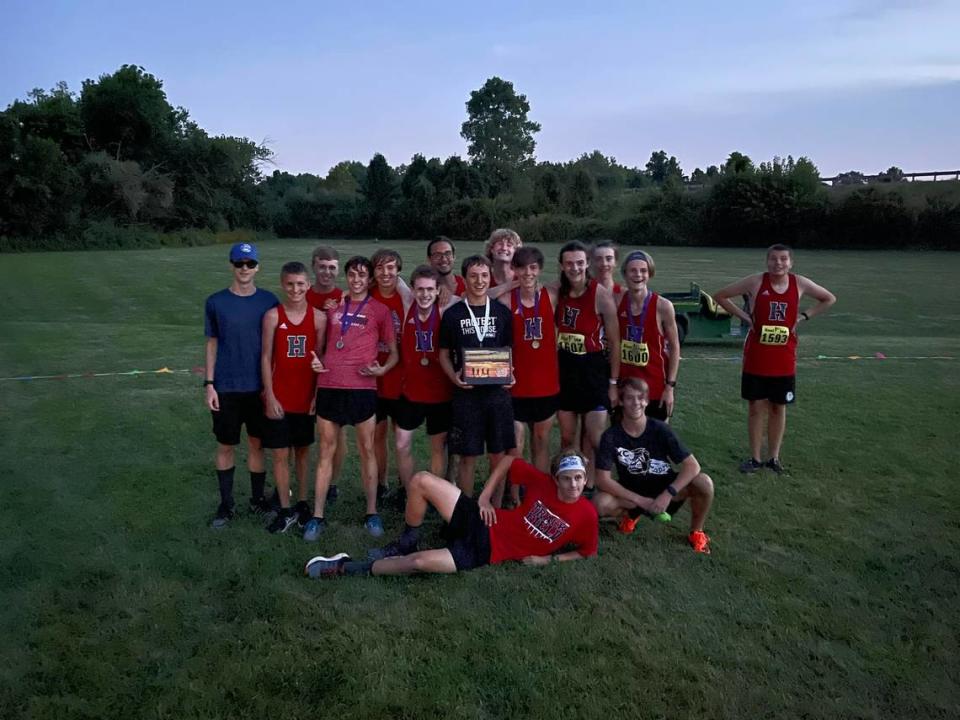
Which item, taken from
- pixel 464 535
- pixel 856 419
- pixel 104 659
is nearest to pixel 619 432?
pixel 464 535

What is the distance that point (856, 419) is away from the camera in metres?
7.47

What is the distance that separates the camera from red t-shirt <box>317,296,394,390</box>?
4.54 metres

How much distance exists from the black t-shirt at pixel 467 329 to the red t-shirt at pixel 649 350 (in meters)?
1.09

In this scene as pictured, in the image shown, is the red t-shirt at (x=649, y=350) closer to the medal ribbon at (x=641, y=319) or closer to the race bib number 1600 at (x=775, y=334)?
the medal ribbon at (x=641, y=319)

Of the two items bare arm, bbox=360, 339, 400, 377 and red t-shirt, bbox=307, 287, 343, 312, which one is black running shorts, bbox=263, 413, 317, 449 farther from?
red t-shirt, bbox=307, 287, 343, 312

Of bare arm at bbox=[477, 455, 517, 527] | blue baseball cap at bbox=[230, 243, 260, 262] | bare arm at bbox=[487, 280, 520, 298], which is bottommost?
bare arm at bbox=[477, 455, 517, 527]

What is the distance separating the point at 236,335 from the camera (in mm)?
4535

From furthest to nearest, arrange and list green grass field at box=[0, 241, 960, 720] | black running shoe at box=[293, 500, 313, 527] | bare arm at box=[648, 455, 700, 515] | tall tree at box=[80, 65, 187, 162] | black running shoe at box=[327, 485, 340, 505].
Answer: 1. tall tree at box=[80, 65, 187, 162]
2. black running shoe at box=[327, 485, 340, 505]
3. black running shoe at box=[293, 500, 313, 527]
4. bare arm at box=[648, 455, 700, 515]
5. green grass field at box=[0, 241, 960, 720]

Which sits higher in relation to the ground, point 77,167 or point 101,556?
point 77,167

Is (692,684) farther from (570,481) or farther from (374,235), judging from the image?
(374,235)

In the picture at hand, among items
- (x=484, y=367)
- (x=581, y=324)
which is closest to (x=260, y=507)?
(x=484, y=367)

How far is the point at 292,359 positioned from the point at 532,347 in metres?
1.49

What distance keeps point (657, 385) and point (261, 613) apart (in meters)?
2.91

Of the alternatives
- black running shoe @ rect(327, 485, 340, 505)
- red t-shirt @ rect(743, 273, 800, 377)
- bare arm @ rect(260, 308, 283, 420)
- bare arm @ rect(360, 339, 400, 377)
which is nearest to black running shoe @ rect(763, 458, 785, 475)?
red t-shirt @ rect(743, 273, 800, 377)
